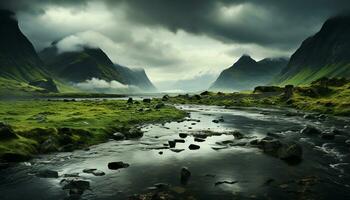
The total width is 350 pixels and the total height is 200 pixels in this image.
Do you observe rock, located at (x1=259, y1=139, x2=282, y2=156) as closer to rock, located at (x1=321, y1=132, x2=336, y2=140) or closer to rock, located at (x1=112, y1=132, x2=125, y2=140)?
rock, located at (x1=321, y1=132, x2=336, y2=140)

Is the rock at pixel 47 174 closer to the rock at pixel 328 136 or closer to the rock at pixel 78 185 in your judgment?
the rock at pixel 78 185

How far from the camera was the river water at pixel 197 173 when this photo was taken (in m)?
32.5

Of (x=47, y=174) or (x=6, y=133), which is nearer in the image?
(x=47, y=174)

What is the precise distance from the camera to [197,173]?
40.0 meters

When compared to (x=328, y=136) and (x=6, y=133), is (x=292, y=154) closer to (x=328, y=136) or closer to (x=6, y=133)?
(x=328, y=136)

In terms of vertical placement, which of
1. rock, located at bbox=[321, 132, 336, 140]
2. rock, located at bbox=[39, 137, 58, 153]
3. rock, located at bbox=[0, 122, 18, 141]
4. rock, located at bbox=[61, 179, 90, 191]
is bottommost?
rock, located at bbox=[61, 179, 90, 191]

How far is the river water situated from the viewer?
1280 inches

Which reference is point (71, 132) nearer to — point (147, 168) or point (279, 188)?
point (147, 168)

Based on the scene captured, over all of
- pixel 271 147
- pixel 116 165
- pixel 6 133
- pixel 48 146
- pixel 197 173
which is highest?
pixel 6 133

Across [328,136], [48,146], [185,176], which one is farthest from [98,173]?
[328,136]

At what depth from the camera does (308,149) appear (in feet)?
179

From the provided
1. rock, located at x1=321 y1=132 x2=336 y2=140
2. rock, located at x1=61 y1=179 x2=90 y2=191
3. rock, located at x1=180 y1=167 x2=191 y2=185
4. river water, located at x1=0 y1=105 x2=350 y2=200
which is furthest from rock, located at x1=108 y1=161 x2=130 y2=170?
rock, located at x1=321 y1=132 x2=336 y2=140

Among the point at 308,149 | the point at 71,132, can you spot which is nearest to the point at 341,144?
the point at 308,149

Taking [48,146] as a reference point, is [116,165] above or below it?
below
